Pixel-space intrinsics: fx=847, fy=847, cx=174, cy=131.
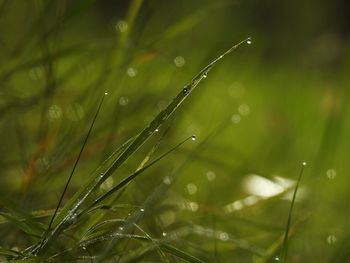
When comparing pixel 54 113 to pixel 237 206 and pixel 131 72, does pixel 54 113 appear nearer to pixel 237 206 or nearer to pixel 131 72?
pixel 131 72

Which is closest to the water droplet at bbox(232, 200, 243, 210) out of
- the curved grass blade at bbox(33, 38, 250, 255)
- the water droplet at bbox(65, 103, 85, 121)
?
the water droplet at bbox(65, 103, 85, 121)

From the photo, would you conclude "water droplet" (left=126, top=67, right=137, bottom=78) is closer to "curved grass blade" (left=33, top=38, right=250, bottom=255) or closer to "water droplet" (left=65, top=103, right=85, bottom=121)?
"water droplet" (left=65, top=103, right=85, bottom=121)

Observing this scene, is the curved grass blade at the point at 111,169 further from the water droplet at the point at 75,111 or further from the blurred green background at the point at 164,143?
the water droplet at the point at 75,111

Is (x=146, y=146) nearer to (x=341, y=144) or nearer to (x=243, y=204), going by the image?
(x=243, y=204)

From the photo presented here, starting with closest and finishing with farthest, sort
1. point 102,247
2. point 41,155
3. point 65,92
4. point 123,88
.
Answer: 1. point 102,247
2. point 41,155
3. point 65,92
4. point 123,88

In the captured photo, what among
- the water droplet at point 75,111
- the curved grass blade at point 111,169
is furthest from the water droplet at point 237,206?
the curved grass blade at point 111,169

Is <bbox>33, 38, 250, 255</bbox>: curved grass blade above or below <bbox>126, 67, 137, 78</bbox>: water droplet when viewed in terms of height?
below

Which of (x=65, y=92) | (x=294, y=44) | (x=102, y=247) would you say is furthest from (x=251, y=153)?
(x=294, y=44)

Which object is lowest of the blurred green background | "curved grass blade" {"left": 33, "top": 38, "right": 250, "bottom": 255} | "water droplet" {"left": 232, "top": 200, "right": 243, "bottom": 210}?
"curved grass blade" {"left": 33, "top": 38, "right": 250, "bottom": 255}
